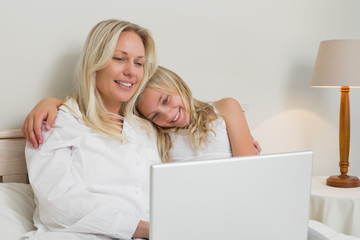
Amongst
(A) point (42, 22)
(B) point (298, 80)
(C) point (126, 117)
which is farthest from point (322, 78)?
(A) point (42, 22)

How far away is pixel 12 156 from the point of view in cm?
146

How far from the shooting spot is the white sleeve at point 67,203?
1147mm

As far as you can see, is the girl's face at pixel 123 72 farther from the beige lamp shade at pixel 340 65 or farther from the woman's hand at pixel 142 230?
the beige lamp shade at pixel 340 65

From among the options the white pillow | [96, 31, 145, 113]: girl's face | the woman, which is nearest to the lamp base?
the woman

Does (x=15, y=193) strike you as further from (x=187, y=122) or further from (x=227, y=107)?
(x=227, y=107)

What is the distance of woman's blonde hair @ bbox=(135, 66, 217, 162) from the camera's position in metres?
1.62

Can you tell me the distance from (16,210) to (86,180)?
0.83ft

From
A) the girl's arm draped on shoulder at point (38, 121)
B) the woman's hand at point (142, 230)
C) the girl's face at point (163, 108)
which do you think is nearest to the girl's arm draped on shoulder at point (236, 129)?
the girl's face at point (163, 108)

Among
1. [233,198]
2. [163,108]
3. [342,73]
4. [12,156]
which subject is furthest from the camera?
[342,73]

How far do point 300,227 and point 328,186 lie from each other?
1.45 meters

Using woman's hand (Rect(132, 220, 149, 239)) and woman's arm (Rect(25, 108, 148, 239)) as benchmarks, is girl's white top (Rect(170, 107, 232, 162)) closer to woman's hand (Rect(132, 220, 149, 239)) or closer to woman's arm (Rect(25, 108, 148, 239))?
woman's arm (Rect(25, 108, 148, 239))

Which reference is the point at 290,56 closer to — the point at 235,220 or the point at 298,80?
the point at 298,80

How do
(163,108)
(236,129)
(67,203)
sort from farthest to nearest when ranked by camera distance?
(236,129), (163,108), (67,203)

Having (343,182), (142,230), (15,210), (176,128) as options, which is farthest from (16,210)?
(343,182)
